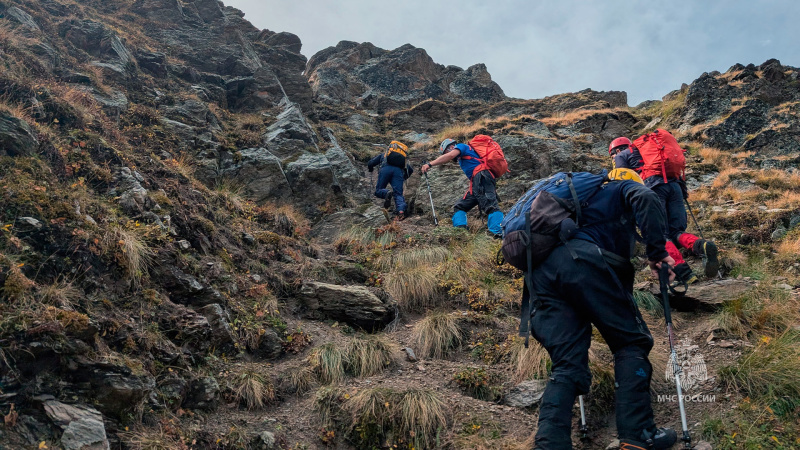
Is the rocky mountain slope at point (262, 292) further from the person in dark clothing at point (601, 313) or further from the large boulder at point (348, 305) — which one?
the person in dark clothing at point (601, 313)

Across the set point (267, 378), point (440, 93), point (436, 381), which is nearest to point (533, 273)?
point (436, 381)

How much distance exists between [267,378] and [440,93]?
24.6 metres

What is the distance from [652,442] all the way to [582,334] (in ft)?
2.56

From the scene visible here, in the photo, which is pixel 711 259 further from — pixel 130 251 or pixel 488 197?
pixel 130 251

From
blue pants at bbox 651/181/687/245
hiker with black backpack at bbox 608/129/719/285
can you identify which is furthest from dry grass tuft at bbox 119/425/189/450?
blue pants at bbox 651/181/687/245

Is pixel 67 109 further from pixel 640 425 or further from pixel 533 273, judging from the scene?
pixel 640 425

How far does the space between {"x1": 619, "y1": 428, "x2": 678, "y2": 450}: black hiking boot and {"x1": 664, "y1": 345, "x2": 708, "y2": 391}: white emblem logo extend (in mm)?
1382

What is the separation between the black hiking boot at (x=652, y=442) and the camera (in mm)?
3092

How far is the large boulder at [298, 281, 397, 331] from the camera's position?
6328 mm

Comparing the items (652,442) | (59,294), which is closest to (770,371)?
(652,442)

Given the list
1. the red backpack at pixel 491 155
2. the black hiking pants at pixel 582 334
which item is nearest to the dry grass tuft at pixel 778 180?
the red backpack at pixel 491 155

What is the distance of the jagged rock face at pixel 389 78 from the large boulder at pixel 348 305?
1799cm

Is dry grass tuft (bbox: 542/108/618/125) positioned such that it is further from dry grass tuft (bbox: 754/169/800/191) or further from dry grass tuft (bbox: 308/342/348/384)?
dry grass tuft (bbox: 308/342/348/384)

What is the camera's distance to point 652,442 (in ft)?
10.2
